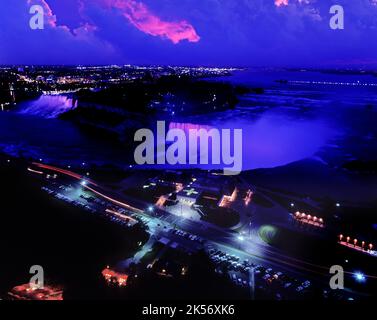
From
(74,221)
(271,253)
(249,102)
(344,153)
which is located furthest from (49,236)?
(249,102)

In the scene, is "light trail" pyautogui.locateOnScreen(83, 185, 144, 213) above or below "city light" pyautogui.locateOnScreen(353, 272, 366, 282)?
above

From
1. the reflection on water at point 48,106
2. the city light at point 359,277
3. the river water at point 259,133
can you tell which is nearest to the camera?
the city light at point 359,277

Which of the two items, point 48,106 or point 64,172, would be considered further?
point 48,106

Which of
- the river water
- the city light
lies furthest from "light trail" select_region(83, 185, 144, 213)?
the city light

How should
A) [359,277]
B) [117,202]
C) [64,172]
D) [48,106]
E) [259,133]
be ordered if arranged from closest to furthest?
1. [359,277]
2. [117,202]
3. [64,172]
4. [259,133]
5. [48,106]

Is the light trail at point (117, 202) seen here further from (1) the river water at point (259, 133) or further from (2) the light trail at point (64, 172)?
(1) the river water at point (259, 133)

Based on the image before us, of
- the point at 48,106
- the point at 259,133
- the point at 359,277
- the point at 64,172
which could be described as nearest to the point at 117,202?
the point at 64,172

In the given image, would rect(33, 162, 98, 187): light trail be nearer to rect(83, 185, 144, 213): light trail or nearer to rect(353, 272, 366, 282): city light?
rect(83, 185, 144, 213): light trail

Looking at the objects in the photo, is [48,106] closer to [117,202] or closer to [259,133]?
[259,133]

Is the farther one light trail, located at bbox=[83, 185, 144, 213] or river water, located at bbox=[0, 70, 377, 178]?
river water, located at bbox=[0, 70, 377, 178]

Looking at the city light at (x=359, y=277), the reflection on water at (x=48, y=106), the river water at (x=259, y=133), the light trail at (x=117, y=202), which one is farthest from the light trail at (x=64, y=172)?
the reflection on water at (x=48, y=106)

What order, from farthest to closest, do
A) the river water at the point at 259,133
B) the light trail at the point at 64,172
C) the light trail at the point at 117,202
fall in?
the river water at the point at 259,133, the light trail at the point at 64,172, the light trail at the point at 117,202
